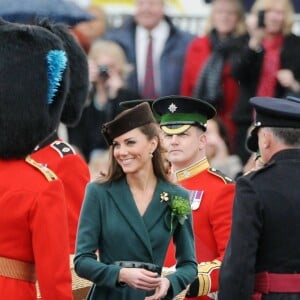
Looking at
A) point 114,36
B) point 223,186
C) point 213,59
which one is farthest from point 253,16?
point 223,186

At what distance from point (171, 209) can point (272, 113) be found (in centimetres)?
67

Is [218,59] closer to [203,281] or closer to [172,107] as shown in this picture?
[172,107]

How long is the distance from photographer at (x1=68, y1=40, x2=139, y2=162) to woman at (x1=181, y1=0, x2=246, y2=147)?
0.57 metres

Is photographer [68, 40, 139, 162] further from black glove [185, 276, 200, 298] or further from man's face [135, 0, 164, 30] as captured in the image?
black glove [185, 276, 200, 298]

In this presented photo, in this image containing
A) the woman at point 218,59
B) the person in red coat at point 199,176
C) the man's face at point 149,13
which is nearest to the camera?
the person in red coat at point 199,176

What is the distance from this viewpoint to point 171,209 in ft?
21.6

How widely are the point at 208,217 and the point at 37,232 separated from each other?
4.22 ft

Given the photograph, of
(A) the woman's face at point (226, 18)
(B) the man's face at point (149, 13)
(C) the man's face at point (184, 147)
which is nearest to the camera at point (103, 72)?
(B) the man's face at point (149, 13)

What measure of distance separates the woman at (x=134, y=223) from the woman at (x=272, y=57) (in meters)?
4.80

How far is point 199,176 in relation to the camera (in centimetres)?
752

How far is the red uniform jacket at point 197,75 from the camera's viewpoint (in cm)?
1202

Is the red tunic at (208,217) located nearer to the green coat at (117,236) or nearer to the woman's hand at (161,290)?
the green coat at (117,236)

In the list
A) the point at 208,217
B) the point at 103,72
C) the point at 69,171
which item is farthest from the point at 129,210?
the point at 103,72

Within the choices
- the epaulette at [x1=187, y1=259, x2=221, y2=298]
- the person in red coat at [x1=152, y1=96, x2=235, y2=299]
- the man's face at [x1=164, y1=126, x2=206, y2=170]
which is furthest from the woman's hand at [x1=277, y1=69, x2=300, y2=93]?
the epaulette at [x1=187, y1=259, x2=221, y2=298]
